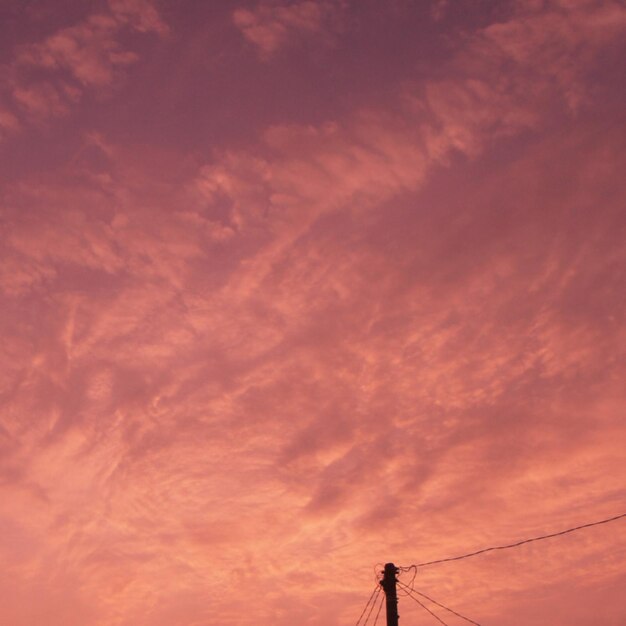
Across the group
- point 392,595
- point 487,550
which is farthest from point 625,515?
point 392,595

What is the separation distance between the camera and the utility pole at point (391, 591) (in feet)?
68.1

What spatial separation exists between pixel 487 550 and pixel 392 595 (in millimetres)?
3860

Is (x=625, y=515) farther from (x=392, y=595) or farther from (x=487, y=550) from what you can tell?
Answer: (x=392, y=595)

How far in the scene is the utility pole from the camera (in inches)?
A: 817

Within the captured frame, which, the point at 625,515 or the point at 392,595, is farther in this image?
the point at 392,595

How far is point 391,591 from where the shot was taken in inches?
831

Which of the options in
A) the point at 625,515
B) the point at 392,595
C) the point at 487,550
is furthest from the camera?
the point at 487,550

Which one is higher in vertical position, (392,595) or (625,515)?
(625,515)

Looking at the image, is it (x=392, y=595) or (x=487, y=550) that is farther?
(x=487, y=550)

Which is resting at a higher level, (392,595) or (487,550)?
(487,550)

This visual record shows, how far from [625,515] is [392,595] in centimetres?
737

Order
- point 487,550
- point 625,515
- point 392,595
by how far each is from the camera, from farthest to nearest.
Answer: point 487,550 < point 392,595 < point 625,515

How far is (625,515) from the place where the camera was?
64.8 feet
